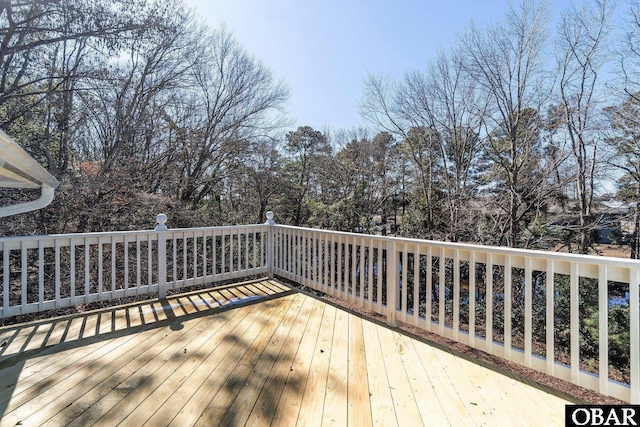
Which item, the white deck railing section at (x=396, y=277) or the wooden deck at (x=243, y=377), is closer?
the wooden deck at (x=243, y=377)

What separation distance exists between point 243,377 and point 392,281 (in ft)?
4.91

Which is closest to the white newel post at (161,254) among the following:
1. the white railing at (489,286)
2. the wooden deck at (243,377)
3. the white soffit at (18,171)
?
the wooden deck at (243,377)

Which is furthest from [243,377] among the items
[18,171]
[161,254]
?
[18,171]

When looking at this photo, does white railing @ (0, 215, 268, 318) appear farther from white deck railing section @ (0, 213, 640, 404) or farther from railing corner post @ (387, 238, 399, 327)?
railing corner post @ (387, 238, 399, 327)

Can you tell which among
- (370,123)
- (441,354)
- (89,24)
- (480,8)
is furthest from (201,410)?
(370,123)

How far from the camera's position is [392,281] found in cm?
273

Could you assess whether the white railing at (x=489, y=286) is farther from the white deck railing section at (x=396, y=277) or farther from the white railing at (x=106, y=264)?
the white railing at (x=106, y=264)

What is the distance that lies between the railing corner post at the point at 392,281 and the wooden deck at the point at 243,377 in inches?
6.0

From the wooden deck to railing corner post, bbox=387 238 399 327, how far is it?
15 centimetres

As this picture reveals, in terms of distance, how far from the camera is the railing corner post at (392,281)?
2713 millimetres

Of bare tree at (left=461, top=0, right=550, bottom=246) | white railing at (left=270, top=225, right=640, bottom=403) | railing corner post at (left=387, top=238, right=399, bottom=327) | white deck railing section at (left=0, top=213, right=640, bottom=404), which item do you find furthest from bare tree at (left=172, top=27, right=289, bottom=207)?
railing corner post at (left=387, top=238, right=399, bottom=327)

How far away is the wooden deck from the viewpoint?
5.11 ft

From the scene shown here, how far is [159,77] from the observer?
24.5 feet

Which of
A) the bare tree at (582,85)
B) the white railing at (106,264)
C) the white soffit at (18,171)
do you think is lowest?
the white railing at (106,264)
